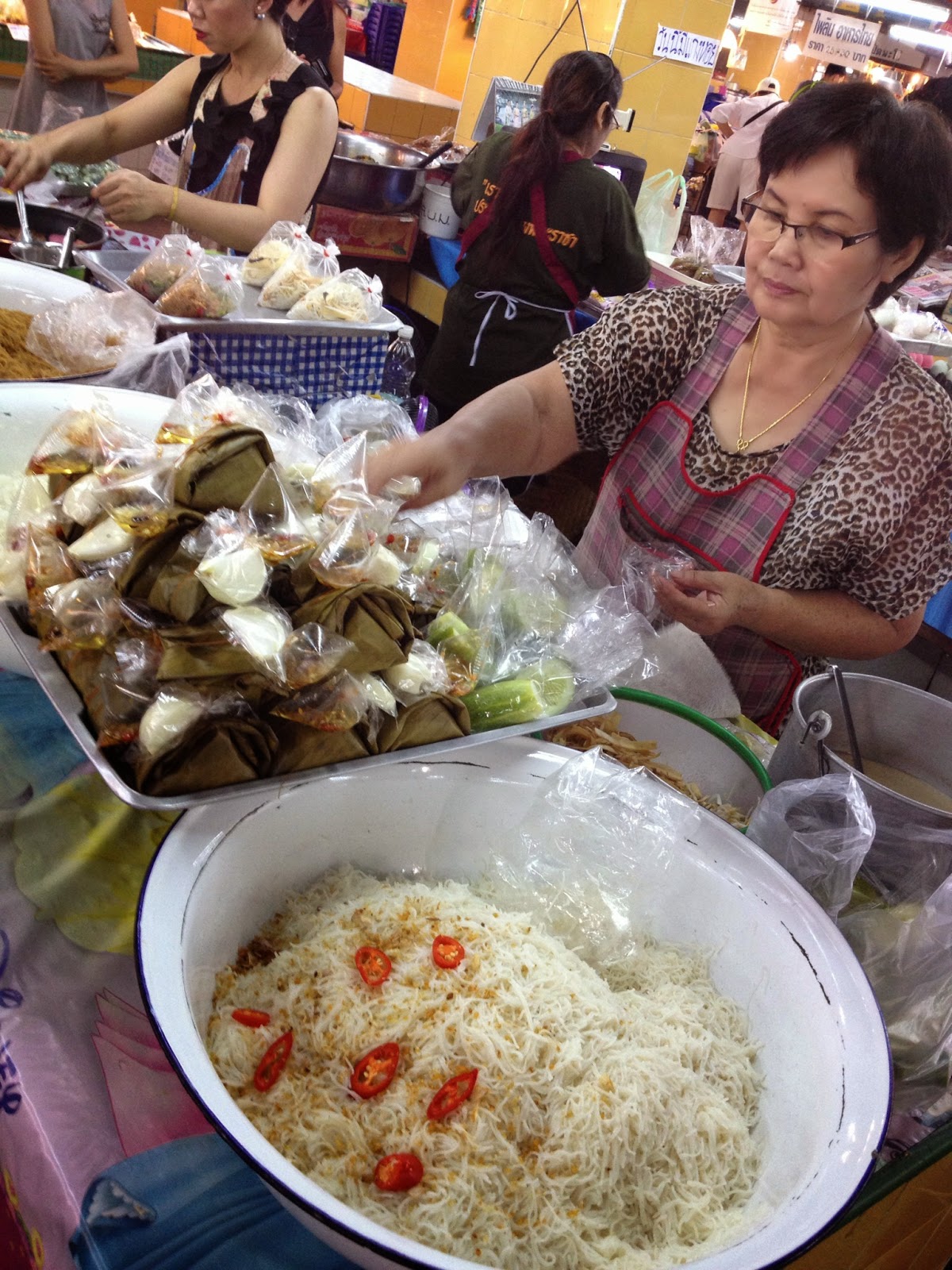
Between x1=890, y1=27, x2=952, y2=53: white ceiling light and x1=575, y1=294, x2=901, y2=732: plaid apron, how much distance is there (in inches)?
585

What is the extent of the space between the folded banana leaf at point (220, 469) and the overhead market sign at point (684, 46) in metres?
5.55

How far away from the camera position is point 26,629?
3.32 ft

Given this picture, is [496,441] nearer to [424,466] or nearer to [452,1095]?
[424,466]

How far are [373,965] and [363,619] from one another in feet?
1.11

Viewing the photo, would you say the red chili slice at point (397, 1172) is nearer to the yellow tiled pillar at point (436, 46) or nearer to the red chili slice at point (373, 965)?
the red chili slice at point (373, 965)

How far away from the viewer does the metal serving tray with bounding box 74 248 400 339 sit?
1921mm

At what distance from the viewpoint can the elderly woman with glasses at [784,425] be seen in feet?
4.77

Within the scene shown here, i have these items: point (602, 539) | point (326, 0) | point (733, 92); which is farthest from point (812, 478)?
point (733, 92)

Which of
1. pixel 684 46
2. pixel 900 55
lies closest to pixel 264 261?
pixel 684 46

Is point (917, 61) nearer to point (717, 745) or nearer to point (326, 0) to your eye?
point (326, 0)

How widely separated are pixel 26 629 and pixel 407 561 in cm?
44

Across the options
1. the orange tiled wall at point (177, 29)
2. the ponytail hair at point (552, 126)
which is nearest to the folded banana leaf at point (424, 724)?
the ponytail hair at point (552, 126)

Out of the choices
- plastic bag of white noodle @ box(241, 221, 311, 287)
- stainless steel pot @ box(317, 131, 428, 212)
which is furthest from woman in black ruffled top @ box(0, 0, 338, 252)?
stainless steel pot @ box(317, 131, 428, 212)

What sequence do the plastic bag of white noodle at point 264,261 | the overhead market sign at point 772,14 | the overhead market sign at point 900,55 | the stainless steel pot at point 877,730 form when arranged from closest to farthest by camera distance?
the stainless steel pot at point 877,730 < the plastic bag of white noodle at point 264,261 < the overhead market sign at point 772,14 < the overhead market sign at point 900,55
